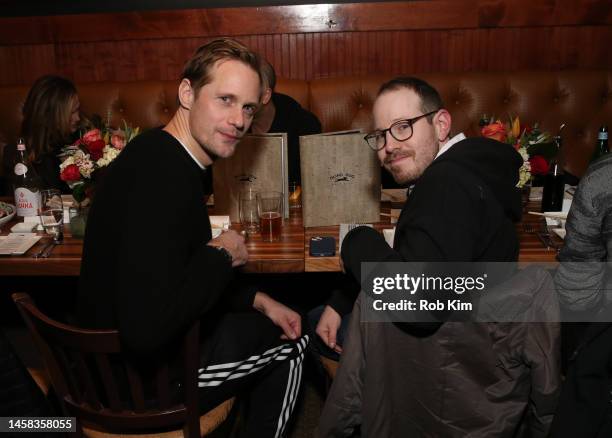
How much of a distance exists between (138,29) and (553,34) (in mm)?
2244

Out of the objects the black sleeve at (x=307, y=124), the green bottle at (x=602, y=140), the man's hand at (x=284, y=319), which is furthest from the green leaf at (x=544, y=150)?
the black sleeve at (x=307, y=124)

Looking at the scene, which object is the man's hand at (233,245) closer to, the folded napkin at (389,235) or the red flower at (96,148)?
the folded napkin at (389,235)

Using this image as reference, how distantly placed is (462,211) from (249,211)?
835 mm

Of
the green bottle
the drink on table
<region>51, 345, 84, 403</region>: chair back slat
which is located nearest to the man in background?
the drink on table

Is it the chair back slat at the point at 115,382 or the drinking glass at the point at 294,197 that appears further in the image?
the drinking glass at the point at 294,197

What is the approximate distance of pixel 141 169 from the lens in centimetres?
115

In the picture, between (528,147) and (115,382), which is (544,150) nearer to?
(528,147)

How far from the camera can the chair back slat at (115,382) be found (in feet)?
3.59

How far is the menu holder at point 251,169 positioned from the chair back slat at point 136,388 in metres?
0.80

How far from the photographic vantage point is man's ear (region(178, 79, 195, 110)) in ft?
4.60

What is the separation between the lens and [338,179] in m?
1.81

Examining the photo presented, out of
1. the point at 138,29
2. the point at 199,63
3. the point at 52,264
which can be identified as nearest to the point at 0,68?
the point at 138,29

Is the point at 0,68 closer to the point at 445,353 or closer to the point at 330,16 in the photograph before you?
the point at 330,16

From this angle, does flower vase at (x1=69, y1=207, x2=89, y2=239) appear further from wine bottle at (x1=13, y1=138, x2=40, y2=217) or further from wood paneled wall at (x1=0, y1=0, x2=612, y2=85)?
wood paneled wall at (x1=0, y1=0, x2=612, y2=85)
